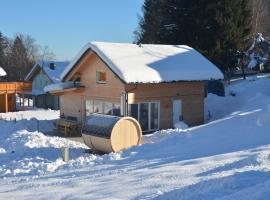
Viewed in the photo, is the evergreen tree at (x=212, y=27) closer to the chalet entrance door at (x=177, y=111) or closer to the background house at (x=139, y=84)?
the background house at (x=139, y=84)

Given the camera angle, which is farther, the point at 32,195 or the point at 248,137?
the point at 248,137

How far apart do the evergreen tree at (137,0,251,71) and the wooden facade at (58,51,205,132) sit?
12440 mm

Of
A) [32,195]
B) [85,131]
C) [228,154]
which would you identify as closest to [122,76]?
[85,131]

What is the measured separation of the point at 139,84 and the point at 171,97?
246 cm

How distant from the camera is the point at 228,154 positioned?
14891 millimetres

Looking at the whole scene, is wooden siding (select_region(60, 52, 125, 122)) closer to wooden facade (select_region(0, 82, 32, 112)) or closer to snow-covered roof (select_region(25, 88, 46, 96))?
wooden facade (select_region(0, 82, 32, 112))

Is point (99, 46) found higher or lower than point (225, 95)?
higher

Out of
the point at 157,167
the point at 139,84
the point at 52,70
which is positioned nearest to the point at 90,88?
the point at 139,84

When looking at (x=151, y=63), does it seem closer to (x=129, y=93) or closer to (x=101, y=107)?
(x=129, y=93)

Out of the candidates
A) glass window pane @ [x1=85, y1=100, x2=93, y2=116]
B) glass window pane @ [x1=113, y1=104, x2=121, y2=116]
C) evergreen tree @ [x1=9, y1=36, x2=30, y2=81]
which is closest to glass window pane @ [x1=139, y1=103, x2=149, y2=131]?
glass window pane @ [x1=113, y1=104, x2=121, y2=116]

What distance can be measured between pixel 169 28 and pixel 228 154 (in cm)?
2815

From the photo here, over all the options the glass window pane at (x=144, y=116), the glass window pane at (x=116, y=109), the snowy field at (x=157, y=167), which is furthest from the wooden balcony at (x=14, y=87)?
the glass window pane at (x=144, y=116)

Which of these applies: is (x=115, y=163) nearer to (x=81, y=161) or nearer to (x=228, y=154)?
(x=81, y=161)

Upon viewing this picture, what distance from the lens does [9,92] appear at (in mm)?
45906
